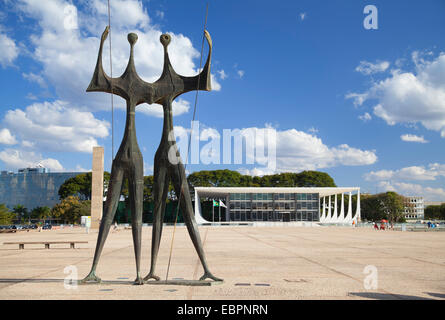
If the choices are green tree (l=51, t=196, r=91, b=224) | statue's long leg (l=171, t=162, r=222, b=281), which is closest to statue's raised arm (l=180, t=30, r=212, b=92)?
statue's long leg (l=171, t=162, r=222, b=281)

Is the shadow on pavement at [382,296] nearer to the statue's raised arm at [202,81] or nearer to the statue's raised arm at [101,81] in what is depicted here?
the statue's raised arm at [202,81]

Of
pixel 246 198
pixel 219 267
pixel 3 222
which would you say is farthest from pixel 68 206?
pixel 219 267

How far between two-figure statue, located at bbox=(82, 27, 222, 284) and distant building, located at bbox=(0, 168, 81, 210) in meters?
152

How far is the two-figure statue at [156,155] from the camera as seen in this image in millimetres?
8328

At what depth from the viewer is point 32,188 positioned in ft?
511

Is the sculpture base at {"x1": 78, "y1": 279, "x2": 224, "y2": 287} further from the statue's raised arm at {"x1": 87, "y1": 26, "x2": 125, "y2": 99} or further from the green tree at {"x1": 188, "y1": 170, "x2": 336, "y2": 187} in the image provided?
the green tree at {"x1": 188, "y1": 170, "x2": 336, "y2": 187}

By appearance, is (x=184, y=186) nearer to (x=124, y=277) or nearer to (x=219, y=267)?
(x=124, y=277)

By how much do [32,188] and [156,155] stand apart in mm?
166359

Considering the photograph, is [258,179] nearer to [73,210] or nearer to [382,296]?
[73,210]

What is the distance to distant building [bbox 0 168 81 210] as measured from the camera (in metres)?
152

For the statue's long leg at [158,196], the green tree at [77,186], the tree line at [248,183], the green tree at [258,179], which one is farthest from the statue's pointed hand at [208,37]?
the green tree at [77,186]

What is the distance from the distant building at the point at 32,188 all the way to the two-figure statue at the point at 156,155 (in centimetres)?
15236

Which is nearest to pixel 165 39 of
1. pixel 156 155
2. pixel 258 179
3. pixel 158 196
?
pixel 156 155
